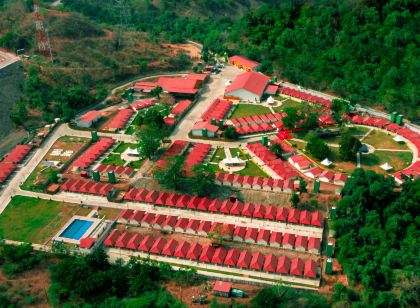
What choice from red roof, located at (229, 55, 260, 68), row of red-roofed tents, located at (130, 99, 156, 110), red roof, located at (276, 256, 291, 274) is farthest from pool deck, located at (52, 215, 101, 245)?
red roof, located at (229, 55, 260, 68)

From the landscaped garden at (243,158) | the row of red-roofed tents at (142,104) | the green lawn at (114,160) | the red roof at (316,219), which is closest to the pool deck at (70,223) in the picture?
the green lawn at (114,160)

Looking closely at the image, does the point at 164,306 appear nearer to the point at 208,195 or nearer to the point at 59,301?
the point at 59,301

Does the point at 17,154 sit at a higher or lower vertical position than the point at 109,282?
lower

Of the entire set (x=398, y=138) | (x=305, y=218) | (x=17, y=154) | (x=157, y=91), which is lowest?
(x=17, y=154)

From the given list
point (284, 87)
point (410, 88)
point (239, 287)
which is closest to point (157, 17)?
point (284, 87)

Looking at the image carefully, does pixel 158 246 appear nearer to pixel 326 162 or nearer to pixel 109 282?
pixel 109 282

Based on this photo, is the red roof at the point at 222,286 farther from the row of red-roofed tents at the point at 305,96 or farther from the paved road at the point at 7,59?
the paved road at the point at 7,59

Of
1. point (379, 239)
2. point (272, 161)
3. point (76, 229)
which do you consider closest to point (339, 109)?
point (272, 161)
